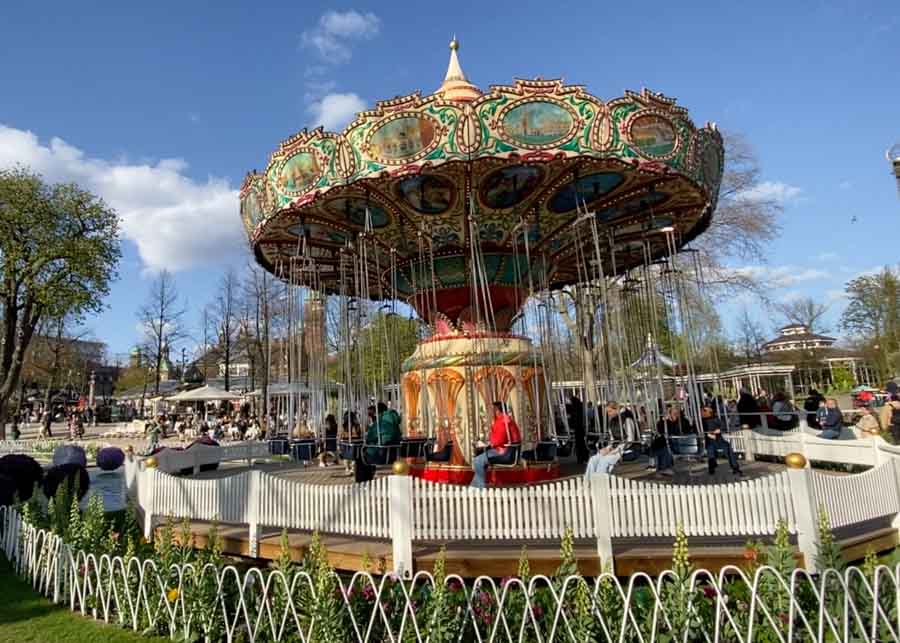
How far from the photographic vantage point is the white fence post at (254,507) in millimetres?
6518

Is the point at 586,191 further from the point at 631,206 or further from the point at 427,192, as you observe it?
the point at 427,192

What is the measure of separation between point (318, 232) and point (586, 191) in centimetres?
526

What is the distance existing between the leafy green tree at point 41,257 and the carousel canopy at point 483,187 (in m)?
13.9

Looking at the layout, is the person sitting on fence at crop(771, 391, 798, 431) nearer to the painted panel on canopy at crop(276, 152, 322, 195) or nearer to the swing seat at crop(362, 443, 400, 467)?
the swing seat at crop(362, 443, 400, 467)

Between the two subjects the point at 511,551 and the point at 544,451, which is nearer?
the point at 511,551

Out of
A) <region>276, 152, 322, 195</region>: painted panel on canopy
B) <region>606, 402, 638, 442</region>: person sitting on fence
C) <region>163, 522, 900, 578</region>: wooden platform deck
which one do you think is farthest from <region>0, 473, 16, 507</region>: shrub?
<region>606, 402, 638, 442</region>: person sitting on fence

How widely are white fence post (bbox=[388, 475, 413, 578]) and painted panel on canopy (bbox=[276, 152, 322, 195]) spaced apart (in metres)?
5.09

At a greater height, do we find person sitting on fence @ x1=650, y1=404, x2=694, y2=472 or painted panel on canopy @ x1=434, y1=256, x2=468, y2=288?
painted panel on canopy @ x1=434, y1=256, x2=468, y2=288

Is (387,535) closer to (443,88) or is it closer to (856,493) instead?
(856,493)

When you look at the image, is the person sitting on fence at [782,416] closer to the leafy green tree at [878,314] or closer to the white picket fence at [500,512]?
the white picket fence at [500,512]

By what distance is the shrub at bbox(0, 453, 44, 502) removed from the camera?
33.9 feet

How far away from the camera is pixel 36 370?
45688mm

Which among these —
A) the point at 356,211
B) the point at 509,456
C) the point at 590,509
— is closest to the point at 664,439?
the point at 509,456

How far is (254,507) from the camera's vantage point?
21.6 feet
